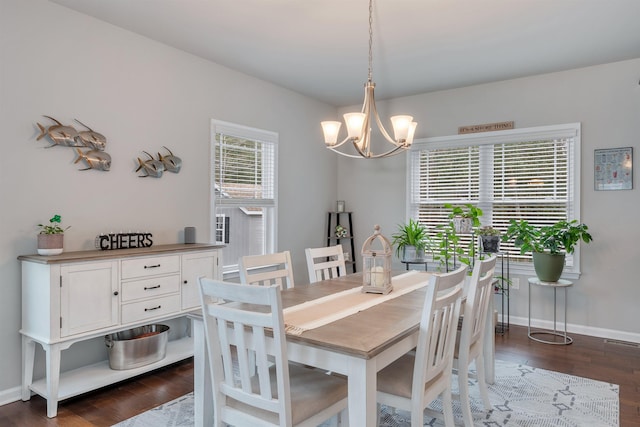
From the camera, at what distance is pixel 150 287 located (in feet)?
10.0

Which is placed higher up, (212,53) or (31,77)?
(212,53)

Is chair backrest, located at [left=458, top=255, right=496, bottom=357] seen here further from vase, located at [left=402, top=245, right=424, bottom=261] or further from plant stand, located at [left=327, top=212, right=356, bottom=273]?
plant stand, located at [left=327, top=212, right=356, bottom=273]

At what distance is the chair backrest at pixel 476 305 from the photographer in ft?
7.14

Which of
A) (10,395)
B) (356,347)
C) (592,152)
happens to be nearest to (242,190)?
(10,395)

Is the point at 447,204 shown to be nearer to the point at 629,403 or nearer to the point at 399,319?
the point at 629,403

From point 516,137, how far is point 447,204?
1016 mm

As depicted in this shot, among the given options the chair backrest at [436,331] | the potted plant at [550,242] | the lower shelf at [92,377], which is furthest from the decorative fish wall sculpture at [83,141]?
the potted plant at [550,242]

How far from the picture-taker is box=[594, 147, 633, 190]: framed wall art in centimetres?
399

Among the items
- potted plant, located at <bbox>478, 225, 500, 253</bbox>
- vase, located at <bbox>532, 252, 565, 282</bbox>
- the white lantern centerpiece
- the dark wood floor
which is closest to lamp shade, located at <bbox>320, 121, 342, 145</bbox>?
the white lantern centerpiece

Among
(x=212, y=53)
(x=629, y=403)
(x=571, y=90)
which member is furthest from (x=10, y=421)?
(x=571, y=90)

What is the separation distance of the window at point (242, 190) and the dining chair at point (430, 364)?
8.41 feet

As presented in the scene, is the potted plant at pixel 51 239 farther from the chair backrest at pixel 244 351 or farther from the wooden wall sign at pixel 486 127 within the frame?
the wooden wall sign at pixel 486 127

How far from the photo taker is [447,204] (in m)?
4.66

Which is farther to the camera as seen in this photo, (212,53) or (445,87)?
(445,87)
